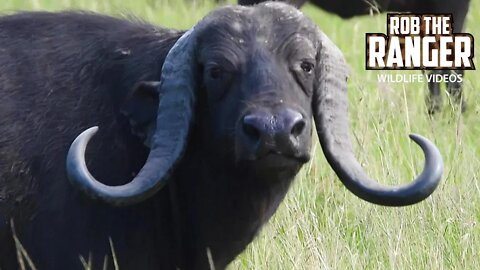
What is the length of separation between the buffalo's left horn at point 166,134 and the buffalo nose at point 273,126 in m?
0.42

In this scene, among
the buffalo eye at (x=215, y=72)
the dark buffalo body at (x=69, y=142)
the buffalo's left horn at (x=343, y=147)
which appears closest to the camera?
the buffalo's left horn at (x=343, y=147)

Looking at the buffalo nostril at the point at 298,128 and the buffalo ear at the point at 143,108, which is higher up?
the buffalo nostril at the point at 298,128

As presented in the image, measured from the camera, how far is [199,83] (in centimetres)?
571

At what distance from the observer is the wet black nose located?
204 inches

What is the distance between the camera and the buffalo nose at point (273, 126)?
5184 mm

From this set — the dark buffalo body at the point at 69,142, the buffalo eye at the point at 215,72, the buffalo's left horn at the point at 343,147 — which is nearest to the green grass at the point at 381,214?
the dark buffalo body at the point at 69,142

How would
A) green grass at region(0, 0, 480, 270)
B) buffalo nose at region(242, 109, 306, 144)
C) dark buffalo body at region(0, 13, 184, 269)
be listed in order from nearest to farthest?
1. buffalo nose at region(242, 109, 306, 144)
2. dark buffalo body at region(0, 13, 184, 269)
3. green grass at region(0, 0, 480, 270)

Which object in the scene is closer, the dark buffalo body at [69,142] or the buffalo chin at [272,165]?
the buffalo chin at [272,165]

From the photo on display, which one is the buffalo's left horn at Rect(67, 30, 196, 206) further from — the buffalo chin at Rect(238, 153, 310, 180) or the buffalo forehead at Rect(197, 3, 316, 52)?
the buffalo chin at Rect(238, 153, 310, 180)

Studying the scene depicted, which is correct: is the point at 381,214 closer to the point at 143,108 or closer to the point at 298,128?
the point at 143,108

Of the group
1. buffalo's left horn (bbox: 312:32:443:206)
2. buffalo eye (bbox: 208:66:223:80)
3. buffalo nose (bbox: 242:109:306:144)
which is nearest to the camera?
buffalo nose (bbox: 242:109:306:144)

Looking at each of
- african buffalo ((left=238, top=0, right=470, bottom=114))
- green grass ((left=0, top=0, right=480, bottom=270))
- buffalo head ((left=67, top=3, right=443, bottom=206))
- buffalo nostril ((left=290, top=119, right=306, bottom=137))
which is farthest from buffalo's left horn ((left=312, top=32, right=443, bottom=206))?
african buffalo ((left=238, top=0, right=470, bottom=114))

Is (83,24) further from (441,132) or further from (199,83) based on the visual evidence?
(441,132)

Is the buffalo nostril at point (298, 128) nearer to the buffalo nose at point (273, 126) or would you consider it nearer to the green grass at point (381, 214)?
the buffalo nose at point (273, 126)
